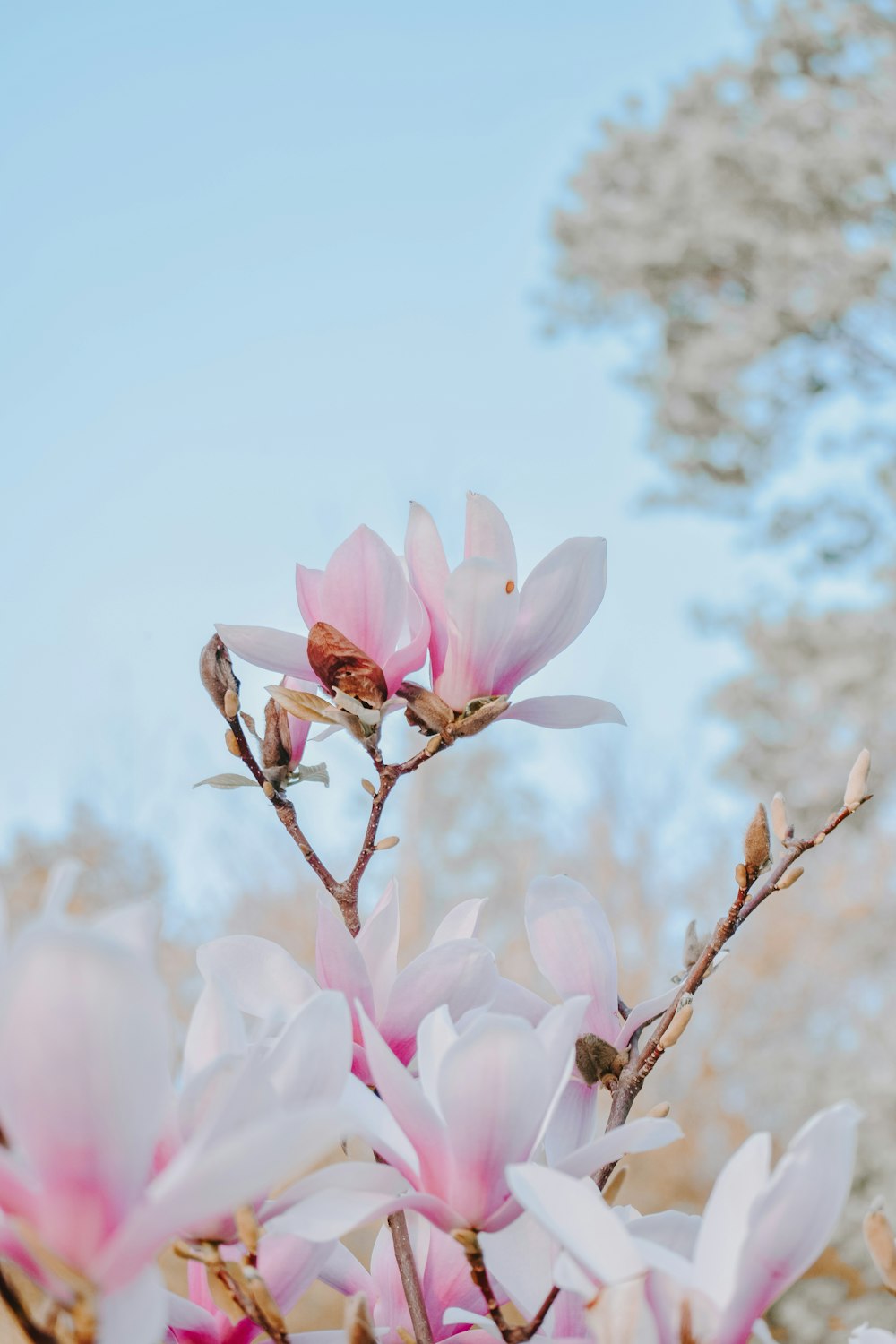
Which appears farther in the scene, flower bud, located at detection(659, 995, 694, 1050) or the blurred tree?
the blurred tree

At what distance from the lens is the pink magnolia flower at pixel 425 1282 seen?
37cm

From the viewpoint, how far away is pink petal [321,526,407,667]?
456 mm

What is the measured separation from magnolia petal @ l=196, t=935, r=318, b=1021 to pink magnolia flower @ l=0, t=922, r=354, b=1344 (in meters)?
0.15

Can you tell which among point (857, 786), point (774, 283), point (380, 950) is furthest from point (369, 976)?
point (774, 283)

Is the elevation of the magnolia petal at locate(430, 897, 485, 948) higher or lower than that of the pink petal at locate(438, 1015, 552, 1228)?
higher

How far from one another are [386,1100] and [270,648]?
0.75ft

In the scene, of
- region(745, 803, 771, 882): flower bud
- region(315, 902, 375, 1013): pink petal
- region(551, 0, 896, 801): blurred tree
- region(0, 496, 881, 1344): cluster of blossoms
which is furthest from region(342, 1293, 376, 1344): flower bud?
region(551, 0, 896, 801): blurred tree

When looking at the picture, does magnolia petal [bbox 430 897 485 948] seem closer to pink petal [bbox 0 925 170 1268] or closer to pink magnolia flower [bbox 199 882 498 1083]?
pink magnolia flower [bbox 199 882 498 1083]

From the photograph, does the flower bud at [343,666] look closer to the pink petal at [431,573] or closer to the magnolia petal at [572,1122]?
the pink petal at [431,573]

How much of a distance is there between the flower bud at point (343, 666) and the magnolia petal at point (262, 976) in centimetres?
11

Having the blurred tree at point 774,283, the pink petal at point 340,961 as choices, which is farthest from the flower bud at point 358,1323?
the blurred tree at point 774,283

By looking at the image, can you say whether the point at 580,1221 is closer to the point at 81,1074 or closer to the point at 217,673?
the point at 81,1074

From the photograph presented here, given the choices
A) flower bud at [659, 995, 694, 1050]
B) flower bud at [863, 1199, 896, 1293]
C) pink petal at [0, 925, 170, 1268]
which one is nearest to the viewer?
pink petal at [0, 925, 170, 1268]

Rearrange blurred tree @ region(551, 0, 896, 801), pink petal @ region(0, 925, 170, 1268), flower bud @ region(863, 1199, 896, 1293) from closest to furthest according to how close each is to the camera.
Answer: pink petal @ region(0, 925, 170, 1268) < flower bud @ region(863, 1199, 896, 1293) < blurred tree @ region(551, 0, 896, 801)
